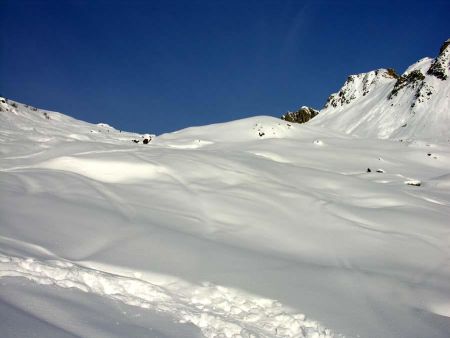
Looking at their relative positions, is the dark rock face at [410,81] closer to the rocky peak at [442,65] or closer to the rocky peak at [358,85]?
the rocky peak at [442,65]

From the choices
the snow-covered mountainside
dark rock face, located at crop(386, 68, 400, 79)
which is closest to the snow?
the snow-covered mountainside

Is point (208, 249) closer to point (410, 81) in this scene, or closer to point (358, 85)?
point (410, 81)

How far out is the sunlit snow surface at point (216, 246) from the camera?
3338 mm

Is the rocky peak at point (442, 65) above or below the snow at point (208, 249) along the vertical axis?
above

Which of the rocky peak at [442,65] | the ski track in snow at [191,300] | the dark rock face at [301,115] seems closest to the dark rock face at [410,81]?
the rocky peak at [442,65]

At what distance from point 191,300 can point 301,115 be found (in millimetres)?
73616

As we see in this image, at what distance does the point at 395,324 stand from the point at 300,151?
13372 mm

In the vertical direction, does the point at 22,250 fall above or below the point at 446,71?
below

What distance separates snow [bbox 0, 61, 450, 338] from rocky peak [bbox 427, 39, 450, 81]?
46.1 metres

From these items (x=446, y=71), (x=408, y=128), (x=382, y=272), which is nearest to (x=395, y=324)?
(x=382, y=272)

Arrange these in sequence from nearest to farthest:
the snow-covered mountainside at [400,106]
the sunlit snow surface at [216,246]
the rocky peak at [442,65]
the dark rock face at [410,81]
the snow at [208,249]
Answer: the snow at [208,249], the sunlit snow surface at [216,246], the snow-covered mountainside at [400,106], the rocky peak at [442,65], the dark rock face at [410,81]

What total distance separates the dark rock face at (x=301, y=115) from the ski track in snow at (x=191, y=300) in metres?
71.7

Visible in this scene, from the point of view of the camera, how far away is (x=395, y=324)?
355 centimetres

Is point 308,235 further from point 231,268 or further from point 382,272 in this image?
point 231,268
